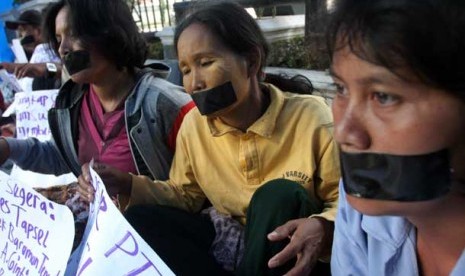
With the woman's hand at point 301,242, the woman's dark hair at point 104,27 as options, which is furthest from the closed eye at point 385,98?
the woman's dark hair at point 104,27

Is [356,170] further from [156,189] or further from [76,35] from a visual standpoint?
[76,35]

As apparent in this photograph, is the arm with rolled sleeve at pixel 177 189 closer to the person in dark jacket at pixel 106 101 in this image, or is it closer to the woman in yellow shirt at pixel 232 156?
the woman in yellow shirt at pixel 232 156

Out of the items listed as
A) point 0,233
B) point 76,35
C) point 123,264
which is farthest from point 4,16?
point 123,264

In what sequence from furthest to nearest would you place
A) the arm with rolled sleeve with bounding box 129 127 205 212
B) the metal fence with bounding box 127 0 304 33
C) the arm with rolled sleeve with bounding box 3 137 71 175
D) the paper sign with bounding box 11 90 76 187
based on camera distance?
the metal fence with bounding box 127 0 304 33
the paper sign with bounding box 11 90 76 187
the arm with rolled sleeve with bounding box 3 137 71 175
the arm with rolled sleeve with bounding box 129 127 205 212

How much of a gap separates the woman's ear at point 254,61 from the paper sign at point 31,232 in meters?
0.79

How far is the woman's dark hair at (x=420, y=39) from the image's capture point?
0.85 meters

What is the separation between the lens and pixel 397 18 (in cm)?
86

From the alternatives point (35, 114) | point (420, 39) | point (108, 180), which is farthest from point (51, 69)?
point (420, 39)

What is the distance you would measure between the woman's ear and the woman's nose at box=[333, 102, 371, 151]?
85 cm

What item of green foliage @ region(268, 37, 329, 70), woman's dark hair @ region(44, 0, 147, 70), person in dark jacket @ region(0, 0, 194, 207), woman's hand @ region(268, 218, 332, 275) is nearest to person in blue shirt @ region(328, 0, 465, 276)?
woman's hand @ region(268, 218, 332, 275)

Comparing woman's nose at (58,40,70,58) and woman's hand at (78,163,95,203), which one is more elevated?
woman's nose at (58,40,70,58)

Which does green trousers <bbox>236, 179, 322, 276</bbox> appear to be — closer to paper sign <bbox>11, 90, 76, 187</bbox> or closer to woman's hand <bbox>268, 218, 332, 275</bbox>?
woman's hand <bbox>268, 218, 332, 275</bbox>

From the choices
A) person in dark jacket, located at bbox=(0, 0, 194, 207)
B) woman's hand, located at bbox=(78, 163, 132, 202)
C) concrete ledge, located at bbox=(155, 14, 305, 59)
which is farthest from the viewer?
concrete ledge, located at bbox=(155, 14, 305, 59)

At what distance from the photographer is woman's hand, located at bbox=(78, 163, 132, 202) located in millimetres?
1695
